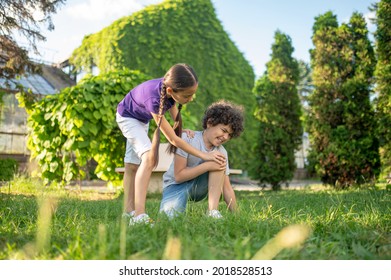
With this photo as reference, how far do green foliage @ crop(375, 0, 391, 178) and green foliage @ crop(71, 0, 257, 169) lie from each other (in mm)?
4943

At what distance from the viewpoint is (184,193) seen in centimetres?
294

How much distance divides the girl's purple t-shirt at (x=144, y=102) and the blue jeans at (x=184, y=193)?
597mm

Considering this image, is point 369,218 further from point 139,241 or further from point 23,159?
point 23,159

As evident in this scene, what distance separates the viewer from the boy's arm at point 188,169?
269 centimetres

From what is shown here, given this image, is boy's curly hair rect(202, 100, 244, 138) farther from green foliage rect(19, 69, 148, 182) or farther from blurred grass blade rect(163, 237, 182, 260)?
green foliage rect(19, 69, 148, 182)

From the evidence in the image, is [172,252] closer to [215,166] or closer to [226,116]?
[215,166]

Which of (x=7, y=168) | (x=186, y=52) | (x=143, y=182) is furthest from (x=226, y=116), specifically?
(x=186, y=52)

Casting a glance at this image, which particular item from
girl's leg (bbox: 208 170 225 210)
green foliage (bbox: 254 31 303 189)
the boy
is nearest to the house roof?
green foliage (bbox: 254 31 303 189)

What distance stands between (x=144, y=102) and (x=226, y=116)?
2.07 feet

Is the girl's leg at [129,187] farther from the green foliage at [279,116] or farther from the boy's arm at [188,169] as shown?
the green foliage at [279,116]

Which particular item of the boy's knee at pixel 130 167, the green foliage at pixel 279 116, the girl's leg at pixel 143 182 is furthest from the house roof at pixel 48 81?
the girl's leg at pixel 143 182

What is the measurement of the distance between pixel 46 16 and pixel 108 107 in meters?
1.63

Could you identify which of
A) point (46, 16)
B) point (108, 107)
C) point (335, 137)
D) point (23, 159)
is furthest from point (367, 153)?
point (23, 159)

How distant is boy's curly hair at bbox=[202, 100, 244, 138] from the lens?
292 centimetres
